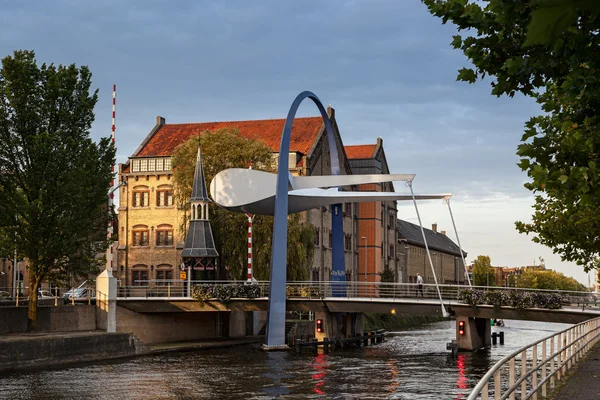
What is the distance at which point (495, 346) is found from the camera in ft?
159

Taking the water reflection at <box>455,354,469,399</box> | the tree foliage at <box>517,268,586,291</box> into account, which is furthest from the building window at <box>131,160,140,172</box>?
the tree foliage at <box>517,268,586,291</box>

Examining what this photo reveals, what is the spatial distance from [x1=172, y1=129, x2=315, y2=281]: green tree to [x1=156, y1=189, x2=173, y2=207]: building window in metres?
11.1

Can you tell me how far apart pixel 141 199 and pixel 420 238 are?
5919 cm

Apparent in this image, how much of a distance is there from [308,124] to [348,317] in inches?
937

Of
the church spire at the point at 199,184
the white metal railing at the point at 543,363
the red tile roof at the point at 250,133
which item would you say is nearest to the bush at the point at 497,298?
the white metal railing at the point at 543,363

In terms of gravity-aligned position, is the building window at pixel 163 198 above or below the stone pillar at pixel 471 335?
above

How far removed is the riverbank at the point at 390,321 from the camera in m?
64.5

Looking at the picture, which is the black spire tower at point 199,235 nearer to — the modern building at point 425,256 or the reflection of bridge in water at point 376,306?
the reflection of bridge in water at point 376,306

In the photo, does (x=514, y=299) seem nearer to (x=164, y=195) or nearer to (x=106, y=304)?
(x=106, y=304)

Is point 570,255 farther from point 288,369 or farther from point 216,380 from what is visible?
point 216,380

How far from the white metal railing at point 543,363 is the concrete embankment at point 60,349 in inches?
692

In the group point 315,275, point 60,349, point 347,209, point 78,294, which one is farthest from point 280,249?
point 347,209

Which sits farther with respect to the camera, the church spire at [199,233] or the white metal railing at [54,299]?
the church spire at [199,233]

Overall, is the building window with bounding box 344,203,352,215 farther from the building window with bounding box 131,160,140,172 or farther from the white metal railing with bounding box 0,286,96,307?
the white metal railing with bounding box 0,286,96,307
